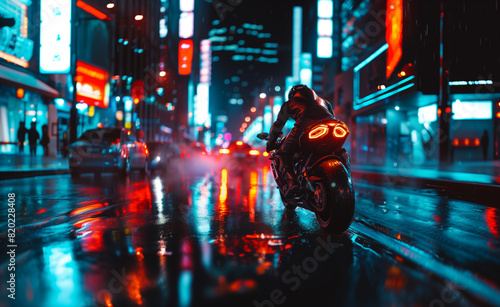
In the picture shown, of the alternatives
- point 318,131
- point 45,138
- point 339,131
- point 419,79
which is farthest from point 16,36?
point 339,131

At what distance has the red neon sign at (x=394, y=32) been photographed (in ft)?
79.8

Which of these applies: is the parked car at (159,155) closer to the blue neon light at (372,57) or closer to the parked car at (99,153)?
the parked car at (99,153)

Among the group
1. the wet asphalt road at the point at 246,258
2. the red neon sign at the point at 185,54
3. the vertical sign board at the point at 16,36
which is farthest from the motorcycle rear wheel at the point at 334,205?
the red neon sign at the point at 185,54

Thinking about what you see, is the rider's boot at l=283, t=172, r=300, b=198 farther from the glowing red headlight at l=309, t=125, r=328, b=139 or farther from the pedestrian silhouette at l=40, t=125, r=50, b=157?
the pedestrian silhouette at l=40, t=125, r=50, b=157

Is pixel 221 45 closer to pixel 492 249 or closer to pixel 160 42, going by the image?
pixel 160 42

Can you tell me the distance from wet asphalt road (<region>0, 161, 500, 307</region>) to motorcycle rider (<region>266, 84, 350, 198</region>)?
2.21 feet

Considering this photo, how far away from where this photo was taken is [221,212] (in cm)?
679

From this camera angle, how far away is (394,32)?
2539cm

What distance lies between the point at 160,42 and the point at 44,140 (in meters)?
45.3

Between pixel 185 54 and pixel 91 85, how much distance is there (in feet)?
140

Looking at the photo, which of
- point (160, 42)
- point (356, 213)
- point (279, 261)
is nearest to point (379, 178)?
point (356, 213)

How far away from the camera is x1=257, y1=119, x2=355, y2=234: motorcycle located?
466cm

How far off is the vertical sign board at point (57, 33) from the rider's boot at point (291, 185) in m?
21.8

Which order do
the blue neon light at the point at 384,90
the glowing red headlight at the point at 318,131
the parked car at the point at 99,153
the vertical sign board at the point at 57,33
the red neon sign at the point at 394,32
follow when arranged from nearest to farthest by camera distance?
the glowing red headlight at the point at 318,131, the parked car at the point at 99,153, the blue neon light at the point at 384,90, the vertical sign board at the point at 57,33, the red neon sign at the point at 394,32
